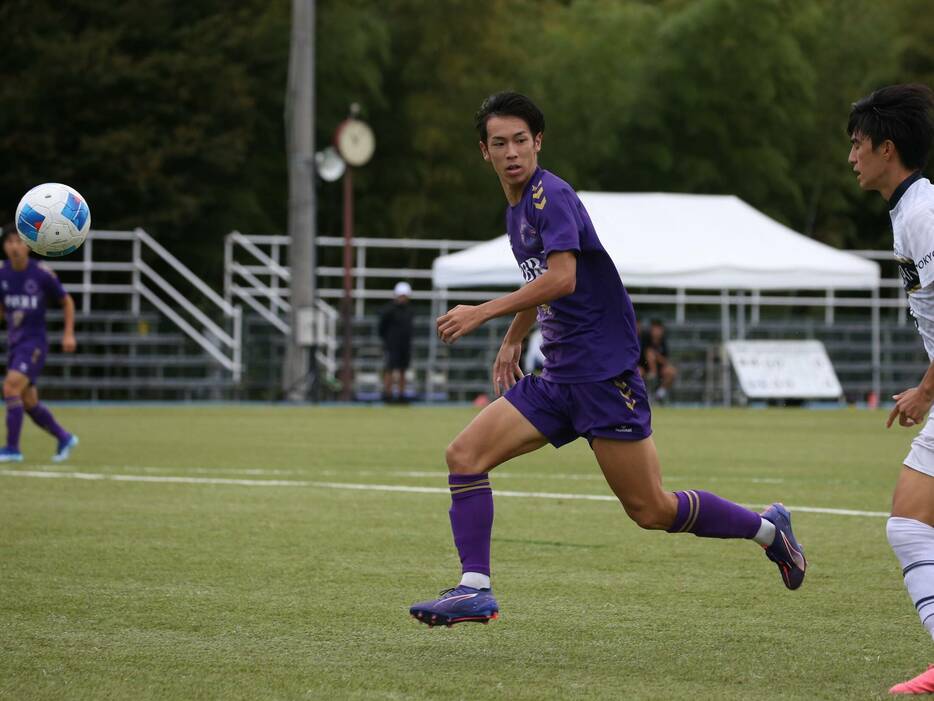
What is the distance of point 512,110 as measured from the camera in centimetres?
613

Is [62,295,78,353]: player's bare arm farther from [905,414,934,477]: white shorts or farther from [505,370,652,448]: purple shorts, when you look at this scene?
[905,414,934,477]: white shorts

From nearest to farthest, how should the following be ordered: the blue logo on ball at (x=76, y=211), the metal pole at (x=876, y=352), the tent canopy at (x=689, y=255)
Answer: the blue logo on ball at (x=76, y=211) < the tent canopy at (x=689, y=255) < the metal pole at (x=876, y=352)

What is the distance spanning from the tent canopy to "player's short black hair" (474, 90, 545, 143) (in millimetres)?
19188

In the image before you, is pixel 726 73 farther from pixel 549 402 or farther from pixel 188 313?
pixel 549 402

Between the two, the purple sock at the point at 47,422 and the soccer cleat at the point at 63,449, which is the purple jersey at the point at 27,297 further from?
the soccer cleat at the point at 63,449

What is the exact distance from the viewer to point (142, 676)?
5195 millimetres

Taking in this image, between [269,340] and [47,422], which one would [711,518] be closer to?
[47,422]

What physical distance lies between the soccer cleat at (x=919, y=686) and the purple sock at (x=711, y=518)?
1.33 meters

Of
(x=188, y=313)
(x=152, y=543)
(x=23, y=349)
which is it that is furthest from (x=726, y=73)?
(x=152, y=543)

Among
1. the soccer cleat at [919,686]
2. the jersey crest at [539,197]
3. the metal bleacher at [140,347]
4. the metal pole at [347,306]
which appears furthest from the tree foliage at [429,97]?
the soccer cleat at [919,686]

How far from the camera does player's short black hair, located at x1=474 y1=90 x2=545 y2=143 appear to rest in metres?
6.13

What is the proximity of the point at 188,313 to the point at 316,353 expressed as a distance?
3.79 m

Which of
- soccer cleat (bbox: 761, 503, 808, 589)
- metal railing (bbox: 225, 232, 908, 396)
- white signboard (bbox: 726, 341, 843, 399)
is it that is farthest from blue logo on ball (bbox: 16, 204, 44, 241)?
white signboard (bbox: 726, 341, 843, 399)

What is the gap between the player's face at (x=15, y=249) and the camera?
544 inches
